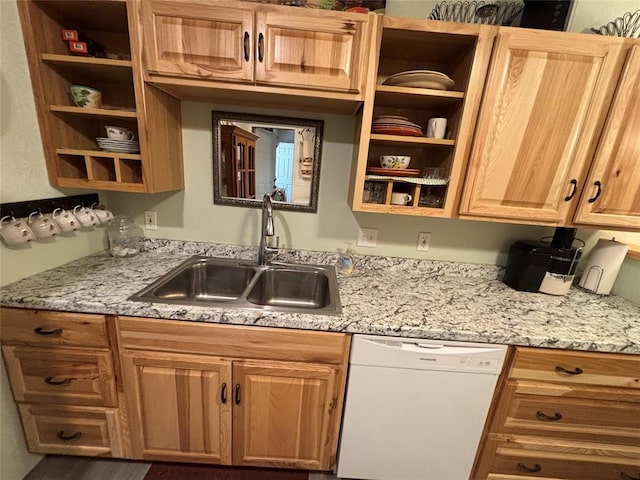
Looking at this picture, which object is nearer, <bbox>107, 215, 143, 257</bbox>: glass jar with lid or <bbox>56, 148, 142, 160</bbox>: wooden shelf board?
<bbox>56, 148, 142, 160</bbox>: wooden shelf board

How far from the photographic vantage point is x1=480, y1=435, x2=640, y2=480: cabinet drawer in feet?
3.73

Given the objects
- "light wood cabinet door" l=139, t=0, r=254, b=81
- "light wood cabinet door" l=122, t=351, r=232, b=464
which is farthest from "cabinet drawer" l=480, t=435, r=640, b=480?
"light wood cabinet door" l=139, t=0, r=254, b=81

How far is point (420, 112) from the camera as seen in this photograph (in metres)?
1.38

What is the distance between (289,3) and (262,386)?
1.60 metres

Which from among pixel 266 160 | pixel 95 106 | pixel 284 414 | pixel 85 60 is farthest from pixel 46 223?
pixel 284 414

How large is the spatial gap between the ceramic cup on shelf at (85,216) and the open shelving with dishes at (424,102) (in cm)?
128

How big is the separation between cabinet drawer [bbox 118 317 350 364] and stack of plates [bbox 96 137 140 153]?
782 millimetres

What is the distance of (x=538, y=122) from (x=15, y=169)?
2195mm

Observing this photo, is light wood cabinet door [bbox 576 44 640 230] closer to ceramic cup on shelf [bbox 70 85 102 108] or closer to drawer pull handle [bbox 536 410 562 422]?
drawer pull handle [bbox 536 410 562 422]

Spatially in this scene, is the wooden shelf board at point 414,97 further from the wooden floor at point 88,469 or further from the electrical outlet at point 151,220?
the wooden floor at point 88,469

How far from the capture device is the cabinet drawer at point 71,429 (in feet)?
3.71

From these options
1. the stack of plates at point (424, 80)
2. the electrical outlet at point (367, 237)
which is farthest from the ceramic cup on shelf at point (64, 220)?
the stack of plates at point (424, 80)

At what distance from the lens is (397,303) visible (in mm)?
1182

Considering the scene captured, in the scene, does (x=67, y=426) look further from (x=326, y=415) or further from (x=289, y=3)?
(x=289, y=3)
